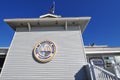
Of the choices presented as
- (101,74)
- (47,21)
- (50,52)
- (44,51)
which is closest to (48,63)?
(50,52)

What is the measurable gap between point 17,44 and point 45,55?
236cm

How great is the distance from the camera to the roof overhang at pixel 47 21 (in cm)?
937

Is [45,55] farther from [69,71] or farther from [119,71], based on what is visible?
[119,71]

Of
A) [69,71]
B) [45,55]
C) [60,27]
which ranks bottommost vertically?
[69,71]

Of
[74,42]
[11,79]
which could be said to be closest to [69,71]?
[74,42]

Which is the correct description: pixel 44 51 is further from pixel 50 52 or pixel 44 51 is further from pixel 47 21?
pixel 47 21

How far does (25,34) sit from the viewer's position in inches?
367

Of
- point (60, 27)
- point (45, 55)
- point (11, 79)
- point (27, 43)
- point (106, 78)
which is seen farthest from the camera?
point (60, 27)

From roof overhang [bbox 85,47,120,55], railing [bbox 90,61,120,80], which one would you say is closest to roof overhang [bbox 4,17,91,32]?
roof overhang [bbox 85,47,120,55]

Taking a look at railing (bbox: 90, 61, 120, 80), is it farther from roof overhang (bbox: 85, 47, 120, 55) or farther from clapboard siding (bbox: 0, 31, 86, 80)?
roof overhang (bbox: 85, 47, 120, 55)

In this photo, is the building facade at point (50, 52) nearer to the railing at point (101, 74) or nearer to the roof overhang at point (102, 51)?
the roof overhang at point (102, 51)

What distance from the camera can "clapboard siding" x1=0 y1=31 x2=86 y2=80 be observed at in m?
7.57

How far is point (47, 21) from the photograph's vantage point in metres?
9.52

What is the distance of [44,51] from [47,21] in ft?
8.42
